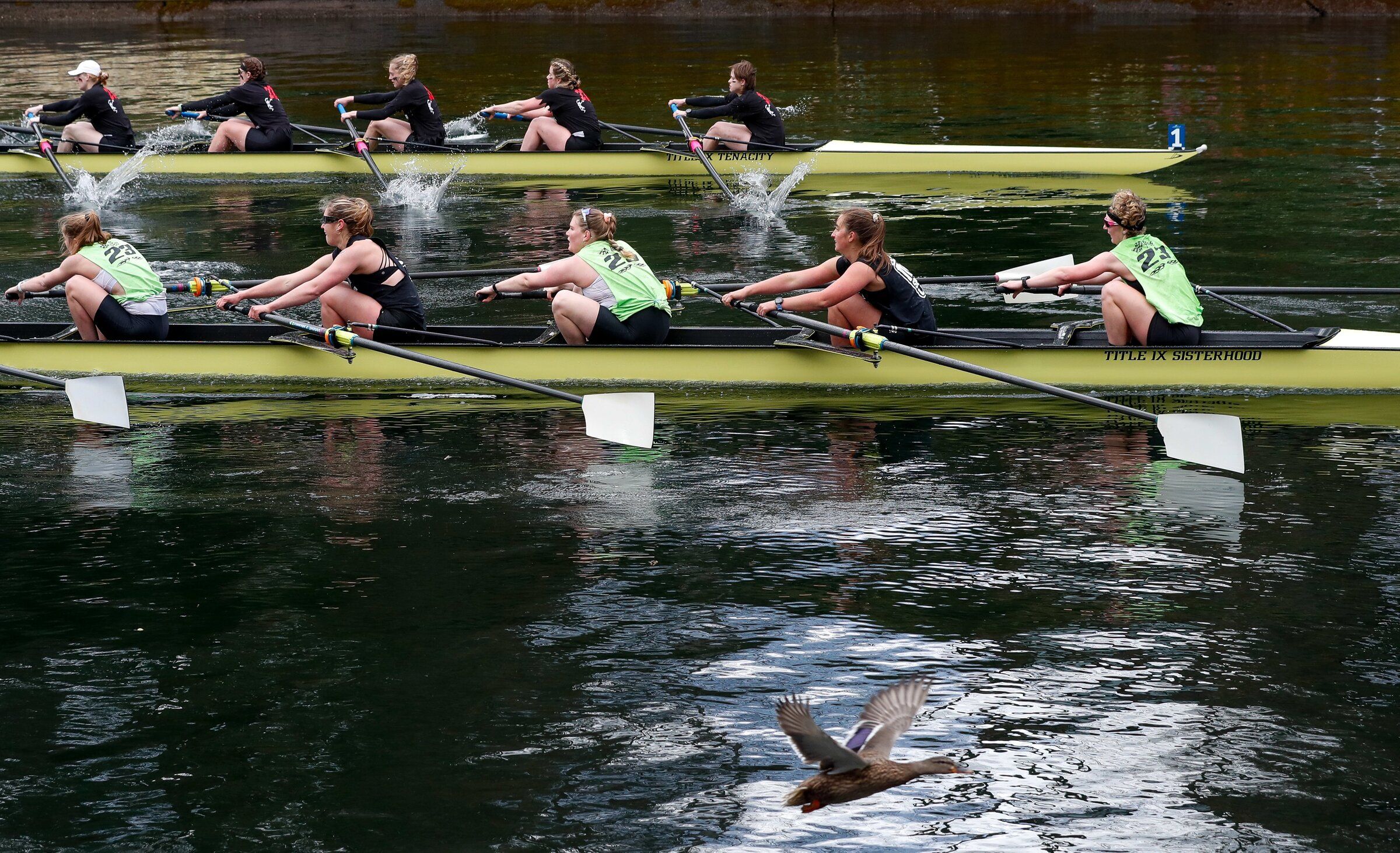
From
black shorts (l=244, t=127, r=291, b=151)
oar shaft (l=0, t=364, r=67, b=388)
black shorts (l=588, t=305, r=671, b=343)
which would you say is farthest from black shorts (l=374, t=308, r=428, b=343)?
black shorts (l=244, t=127, r=291, b=151)

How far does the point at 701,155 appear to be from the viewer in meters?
16.9

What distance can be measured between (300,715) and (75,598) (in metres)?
1.82

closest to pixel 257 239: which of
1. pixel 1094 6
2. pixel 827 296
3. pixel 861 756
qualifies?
pixel 827 296

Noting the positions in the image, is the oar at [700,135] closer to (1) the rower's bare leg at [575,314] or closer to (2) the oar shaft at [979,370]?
(1) the rower's bare leg at [575,314]

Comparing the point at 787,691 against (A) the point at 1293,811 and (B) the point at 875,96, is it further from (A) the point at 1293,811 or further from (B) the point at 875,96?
(B) the point at 875,96

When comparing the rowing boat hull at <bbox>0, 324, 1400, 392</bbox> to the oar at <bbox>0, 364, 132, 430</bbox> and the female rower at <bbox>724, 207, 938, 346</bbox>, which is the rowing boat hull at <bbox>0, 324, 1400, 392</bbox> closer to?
the female rower at <bbox>724, 207, 938, 346</bbox>

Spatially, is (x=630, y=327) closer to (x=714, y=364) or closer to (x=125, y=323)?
(x=714, y=364)

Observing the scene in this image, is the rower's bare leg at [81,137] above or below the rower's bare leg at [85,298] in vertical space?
above

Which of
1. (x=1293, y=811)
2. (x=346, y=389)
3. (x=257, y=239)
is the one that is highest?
(x=257, y=239)

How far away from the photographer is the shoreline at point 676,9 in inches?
1410

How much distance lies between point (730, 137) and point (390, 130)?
4.23 meters

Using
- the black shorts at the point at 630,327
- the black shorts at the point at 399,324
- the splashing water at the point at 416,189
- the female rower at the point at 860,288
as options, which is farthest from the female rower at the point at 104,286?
the splashing water at the point at 416,189

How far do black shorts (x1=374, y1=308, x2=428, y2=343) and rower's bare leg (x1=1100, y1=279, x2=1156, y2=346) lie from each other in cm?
448

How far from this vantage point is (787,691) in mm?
6074
